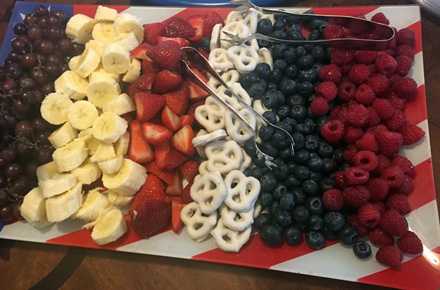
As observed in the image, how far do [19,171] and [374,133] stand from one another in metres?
1.39

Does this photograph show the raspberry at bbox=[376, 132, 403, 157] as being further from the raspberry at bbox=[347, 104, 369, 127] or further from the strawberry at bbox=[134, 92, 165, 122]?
the strawberry at bbox=[134, 92, 165, 122]

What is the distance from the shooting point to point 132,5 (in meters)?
1.89

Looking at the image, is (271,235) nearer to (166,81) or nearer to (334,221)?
(334,221)

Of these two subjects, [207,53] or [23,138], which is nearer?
[23,138]

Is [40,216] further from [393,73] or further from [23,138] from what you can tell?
[393,73]

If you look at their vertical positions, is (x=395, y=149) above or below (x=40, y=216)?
above

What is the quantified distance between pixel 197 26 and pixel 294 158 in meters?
0.78

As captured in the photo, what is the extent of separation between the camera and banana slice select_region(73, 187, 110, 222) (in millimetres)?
1358

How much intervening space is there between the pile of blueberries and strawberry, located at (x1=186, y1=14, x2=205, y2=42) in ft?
1.10

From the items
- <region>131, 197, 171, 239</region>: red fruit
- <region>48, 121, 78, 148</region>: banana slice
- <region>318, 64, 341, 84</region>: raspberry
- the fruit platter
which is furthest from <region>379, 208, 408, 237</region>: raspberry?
<region>48, 121, 78, 148</region>: banana slice

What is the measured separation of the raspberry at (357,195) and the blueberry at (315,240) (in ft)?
0.51

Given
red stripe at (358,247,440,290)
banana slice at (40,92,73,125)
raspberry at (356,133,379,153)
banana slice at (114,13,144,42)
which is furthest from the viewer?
banana slice at (114,13,144,42)

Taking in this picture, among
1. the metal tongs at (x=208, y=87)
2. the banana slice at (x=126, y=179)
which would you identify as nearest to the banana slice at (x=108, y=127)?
the banana slice at (x=126, y=179)

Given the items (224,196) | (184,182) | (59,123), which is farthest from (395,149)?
(59,123)
